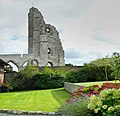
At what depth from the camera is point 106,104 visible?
26.7ft

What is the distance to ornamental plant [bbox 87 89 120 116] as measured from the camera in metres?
7.74

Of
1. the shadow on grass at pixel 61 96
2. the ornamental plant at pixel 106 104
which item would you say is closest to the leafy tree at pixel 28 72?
the shadow on grass at pixel 61 96

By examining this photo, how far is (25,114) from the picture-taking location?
1509 cm

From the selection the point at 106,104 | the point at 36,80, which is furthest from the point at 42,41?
the point at 106,104

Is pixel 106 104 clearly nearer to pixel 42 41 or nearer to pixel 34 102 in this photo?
pixel 34 102

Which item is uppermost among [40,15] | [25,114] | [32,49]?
[40,15]

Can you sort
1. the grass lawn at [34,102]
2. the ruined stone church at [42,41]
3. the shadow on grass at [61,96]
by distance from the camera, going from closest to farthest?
1. the grass lawn at [34,102]
2. the shadow on grass at [61,96]
3. the ruined stone church at [42,41]

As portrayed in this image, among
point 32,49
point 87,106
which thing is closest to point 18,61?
point 32,49

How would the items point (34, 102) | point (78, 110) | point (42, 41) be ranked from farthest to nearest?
point (42, 41), point (34, 102), point (78, 110)

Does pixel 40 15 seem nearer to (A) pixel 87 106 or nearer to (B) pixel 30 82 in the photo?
(B) pixel 30 82

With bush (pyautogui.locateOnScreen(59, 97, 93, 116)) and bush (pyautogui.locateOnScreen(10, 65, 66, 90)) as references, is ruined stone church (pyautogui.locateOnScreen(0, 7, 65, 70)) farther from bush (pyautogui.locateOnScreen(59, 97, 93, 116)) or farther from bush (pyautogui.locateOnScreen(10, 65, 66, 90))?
bush (pyautogui.locateOnScreen(59, 97, 93, 116))

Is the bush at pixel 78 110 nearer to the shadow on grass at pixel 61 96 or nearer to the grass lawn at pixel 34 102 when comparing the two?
→ the grass lawn at pixel 34 102

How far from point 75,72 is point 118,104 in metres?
40.7

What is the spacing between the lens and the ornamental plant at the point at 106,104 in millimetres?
7742
